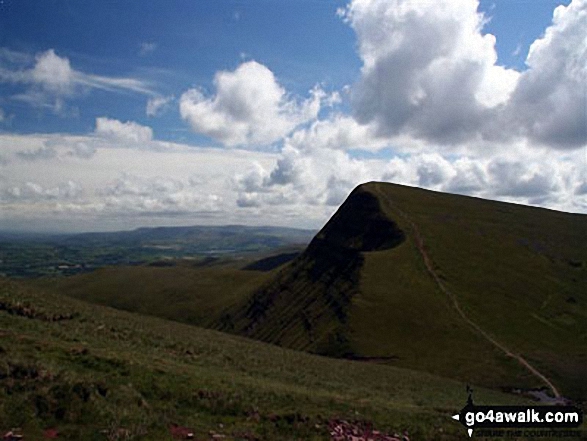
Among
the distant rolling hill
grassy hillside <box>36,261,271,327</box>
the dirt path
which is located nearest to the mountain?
the dirt path

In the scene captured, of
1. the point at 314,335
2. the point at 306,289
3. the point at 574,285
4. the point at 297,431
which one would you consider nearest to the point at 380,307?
the point at 314,335

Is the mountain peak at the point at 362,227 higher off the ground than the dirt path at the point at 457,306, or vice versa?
the mountain peak at the point at 362,227

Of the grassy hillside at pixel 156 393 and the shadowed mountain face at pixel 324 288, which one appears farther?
the shadowed mountain face at pixel 324 288

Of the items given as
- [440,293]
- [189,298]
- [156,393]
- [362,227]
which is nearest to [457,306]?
[440,293]

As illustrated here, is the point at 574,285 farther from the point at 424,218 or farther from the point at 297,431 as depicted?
the point at 297,431

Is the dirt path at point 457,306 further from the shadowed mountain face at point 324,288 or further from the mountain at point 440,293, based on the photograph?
the shadowed mountain face at point 324,288

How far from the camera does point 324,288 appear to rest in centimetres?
12750

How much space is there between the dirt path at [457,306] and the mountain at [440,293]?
270mm

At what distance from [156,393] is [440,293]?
3601 inches

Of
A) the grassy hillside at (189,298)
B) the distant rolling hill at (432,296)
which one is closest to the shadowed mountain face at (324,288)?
the distant rolling hill at (432,296)

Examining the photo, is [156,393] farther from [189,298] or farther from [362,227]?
[189,298]

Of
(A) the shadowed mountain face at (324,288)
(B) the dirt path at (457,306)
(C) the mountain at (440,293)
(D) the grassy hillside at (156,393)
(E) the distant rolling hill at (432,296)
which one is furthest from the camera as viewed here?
(A) the shadowed mountain face at (324,288)

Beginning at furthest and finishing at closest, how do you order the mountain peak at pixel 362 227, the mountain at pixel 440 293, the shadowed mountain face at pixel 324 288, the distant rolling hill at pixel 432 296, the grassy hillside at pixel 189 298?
the grassy hillside at pixel 189 298, the mountain peak at pixel 362 227, the shadowed mountain face at pixel 324 288, the distant rolling hill at pixel 432 296, the mountain at pixel 440 293

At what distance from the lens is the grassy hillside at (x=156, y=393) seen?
16797 millimetres
